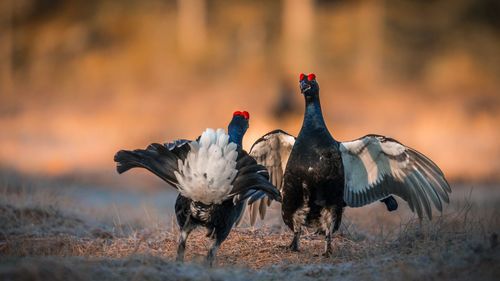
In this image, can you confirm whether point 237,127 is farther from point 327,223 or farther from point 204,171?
point 327,223

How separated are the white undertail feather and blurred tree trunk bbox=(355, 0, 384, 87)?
53.4ft

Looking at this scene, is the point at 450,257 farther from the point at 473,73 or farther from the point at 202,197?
the point at 473,73

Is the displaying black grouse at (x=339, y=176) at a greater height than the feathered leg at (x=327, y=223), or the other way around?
the displaying black grouse at (x=339, y=176)

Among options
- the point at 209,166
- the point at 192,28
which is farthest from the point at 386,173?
the point at 192,28

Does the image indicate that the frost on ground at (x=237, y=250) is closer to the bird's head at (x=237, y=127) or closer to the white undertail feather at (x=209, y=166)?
the white undertail feather at (x=209, y=166)

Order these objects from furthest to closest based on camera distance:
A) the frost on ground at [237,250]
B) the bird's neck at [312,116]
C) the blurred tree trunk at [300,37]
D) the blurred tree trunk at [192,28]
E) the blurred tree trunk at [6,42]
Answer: the blurred tree trunk at [6,42], the blurred tree trunk at [192,28], the blurred tree trunk at [300,37], the bird's neck at [312,116], the frost on ground at [237,250]

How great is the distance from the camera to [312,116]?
17.9ft

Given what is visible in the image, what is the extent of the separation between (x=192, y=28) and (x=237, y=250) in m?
18.7

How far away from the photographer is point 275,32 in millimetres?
24172

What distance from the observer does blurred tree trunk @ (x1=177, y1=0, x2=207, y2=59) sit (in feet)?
75.0

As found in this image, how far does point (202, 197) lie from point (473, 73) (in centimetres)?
1840

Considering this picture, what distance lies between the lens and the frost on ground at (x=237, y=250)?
3.99 meters

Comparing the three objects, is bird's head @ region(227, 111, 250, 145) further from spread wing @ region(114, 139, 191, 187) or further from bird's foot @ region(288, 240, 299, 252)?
bird's foot @ region(288, 240, 299, 252)

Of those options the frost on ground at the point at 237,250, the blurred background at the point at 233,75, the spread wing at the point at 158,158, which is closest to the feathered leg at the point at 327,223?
the frost on ground at the point at 237,250
